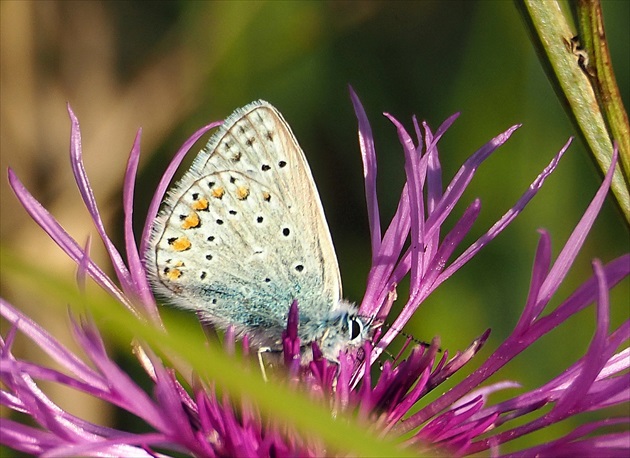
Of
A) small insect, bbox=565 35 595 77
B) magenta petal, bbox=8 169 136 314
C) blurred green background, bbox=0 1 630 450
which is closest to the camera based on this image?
small insect, bbox=565 35 595 77

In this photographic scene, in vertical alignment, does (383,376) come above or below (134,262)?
below

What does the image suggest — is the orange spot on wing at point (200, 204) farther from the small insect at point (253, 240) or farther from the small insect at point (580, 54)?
the small insect at point (580, 54)

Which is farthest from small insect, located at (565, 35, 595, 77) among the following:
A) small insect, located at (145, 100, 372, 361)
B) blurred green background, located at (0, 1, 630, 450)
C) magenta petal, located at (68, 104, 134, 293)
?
blurred green background, located at (0, 1, 630, 450)

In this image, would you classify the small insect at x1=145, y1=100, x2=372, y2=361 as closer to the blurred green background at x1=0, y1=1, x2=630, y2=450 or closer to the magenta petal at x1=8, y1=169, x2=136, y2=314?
the magenta petal at x1=8, y1=169, x2=136, y2=314

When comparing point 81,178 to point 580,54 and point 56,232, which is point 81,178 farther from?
point 580,54

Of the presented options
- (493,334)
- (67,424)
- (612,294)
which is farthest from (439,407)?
(612,294)

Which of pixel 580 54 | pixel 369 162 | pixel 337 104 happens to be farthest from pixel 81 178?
pixel 337 104

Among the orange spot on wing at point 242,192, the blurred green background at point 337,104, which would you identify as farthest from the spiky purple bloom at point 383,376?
the blurred green background at point 337,104
